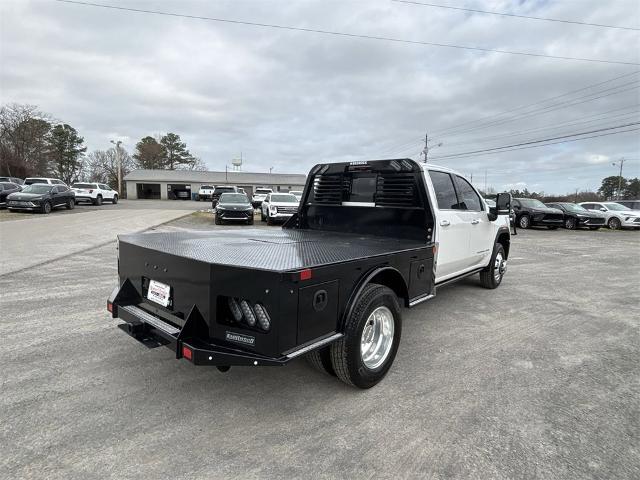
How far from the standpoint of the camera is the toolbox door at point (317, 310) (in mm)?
2383

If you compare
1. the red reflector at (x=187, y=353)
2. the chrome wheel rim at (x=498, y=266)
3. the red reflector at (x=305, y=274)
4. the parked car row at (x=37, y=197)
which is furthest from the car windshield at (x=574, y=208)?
the parked car row at (x=37, y=197)

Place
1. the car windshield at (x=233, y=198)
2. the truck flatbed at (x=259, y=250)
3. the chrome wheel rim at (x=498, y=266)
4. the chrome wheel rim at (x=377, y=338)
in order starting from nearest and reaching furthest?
the truck flatbed at (x=259, y=250) → the chrome wheel rim at (x=377, y=338) → the chrome wheel rim at (x=498, y=266) → the car windshield at (x=233, y=198)

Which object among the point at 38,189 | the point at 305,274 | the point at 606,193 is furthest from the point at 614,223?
the point at 606,193

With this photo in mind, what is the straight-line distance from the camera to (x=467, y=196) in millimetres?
5383

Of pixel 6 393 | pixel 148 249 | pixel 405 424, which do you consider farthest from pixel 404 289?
pixel 6 393

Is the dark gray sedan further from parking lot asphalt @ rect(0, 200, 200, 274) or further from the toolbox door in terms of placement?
the toolbox door

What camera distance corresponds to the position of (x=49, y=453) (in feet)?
7.28

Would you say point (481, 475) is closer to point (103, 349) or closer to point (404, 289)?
point (404, 289)

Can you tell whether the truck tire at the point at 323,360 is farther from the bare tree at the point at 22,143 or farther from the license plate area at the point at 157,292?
the bare tree at the point at 22,143

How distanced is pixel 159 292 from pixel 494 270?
18.2 ft

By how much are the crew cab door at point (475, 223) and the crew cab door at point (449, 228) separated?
0.14 meters

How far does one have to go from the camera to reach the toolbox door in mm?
2383

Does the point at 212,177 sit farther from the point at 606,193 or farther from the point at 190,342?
the point at 606,193

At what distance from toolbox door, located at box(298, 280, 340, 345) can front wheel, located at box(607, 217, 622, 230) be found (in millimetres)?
26021
